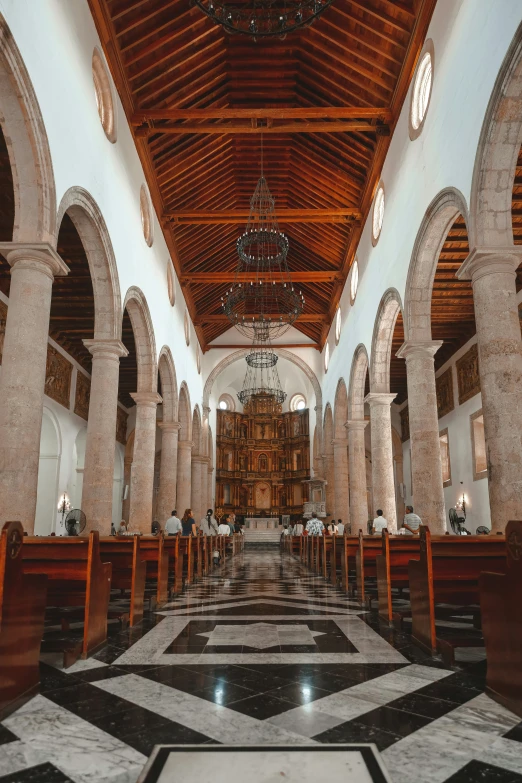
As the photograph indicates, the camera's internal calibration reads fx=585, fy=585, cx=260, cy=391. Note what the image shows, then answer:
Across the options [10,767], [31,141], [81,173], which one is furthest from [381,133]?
[10,767]

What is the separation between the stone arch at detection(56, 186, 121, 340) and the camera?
33.1ft

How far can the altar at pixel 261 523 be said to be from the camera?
103 feet

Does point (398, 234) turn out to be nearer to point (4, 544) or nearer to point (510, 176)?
point (510, 176)

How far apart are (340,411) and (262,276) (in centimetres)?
591

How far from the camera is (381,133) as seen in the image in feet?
42.1

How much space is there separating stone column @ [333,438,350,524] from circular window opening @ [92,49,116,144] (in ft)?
45.6

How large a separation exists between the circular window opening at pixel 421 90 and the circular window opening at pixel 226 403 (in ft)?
81.3

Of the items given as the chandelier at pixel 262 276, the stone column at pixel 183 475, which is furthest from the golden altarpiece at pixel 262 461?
the stone column at pixel 183 475

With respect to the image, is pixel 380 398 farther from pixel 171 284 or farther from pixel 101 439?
pixel 171 284

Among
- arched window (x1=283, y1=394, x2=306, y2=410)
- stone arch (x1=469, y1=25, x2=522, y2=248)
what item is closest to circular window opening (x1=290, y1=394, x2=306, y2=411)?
arched window (x1=283, y1=394, x2=306, y2=410)

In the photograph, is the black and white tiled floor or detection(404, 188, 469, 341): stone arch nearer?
the black and white tiled floor

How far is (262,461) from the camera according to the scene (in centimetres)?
3506

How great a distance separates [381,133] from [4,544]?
12.3m

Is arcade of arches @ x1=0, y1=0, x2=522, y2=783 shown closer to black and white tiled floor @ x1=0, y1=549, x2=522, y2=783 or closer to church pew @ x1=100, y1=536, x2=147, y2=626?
black and white tiled floor @ x1=0, y1=549, x2=522, y2=783
